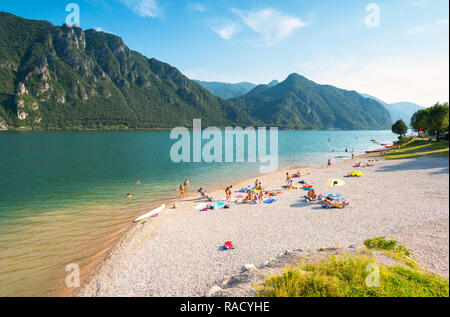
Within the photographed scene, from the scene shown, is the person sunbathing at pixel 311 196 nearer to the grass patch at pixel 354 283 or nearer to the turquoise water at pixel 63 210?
the grass patch at pixel 354 283

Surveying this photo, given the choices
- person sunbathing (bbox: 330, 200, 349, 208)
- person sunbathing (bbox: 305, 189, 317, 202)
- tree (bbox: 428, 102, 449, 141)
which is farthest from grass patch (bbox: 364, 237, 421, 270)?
tree (bbox: 428, 102, 449, 141)

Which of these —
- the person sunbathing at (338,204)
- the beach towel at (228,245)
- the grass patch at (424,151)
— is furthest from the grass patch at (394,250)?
the grass patch at (424,151)

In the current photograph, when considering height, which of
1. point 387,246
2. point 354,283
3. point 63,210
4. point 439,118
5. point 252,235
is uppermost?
point 439,118

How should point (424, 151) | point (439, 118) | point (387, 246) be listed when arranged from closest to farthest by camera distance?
point (387, 246), point (424, 151), point (439, 118)

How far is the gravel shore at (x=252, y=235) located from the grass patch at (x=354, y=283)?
3.15 ft

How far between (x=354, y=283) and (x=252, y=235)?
8.71 metres

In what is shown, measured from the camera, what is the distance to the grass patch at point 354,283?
6848mm

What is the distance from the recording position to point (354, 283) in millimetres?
7621

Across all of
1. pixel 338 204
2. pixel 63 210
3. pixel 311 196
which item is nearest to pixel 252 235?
pixel 338 204

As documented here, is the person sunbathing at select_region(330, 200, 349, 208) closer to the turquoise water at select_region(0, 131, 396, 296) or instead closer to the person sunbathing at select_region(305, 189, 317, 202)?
the person sunbathing at select_region(305, 189, 317, 202)

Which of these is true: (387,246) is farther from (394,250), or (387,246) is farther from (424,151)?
(424,151)
